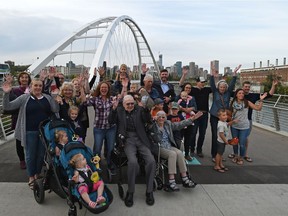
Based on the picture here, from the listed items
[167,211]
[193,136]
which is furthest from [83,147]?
[193,136]

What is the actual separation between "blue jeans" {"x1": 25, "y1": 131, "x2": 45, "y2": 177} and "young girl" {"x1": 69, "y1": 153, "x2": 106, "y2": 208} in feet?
3.07

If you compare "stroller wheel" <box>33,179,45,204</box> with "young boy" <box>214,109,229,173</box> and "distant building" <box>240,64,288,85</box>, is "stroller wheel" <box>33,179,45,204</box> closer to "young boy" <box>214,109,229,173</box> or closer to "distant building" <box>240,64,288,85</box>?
"young boy" <box>214,109,229,173</box>

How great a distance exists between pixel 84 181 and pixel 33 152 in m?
1.20

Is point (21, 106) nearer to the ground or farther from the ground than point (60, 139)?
farther from the ground

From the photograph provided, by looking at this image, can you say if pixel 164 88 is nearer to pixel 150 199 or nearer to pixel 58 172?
pixel 150 199

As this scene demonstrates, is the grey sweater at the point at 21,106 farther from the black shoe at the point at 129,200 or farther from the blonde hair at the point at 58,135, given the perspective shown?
the black shoe at the point at 129,200

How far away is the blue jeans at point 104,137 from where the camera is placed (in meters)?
4.36

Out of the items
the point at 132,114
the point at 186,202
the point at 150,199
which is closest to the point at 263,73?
the point at 132,114

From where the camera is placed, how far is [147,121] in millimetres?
3826

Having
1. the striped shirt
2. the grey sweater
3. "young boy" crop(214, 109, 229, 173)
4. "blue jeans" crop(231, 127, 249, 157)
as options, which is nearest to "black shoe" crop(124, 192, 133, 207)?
the striped shirt

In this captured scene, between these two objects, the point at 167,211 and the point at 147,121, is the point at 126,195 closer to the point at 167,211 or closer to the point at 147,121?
the point at 167,211

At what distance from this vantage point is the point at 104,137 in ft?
14.7

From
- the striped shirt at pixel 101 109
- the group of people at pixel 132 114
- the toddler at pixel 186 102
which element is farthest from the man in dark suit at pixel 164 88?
the striped shirt at pixel 101 109

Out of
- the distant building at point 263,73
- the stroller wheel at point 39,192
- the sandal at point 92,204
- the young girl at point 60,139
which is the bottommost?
the stroller wheel at point 39,192
